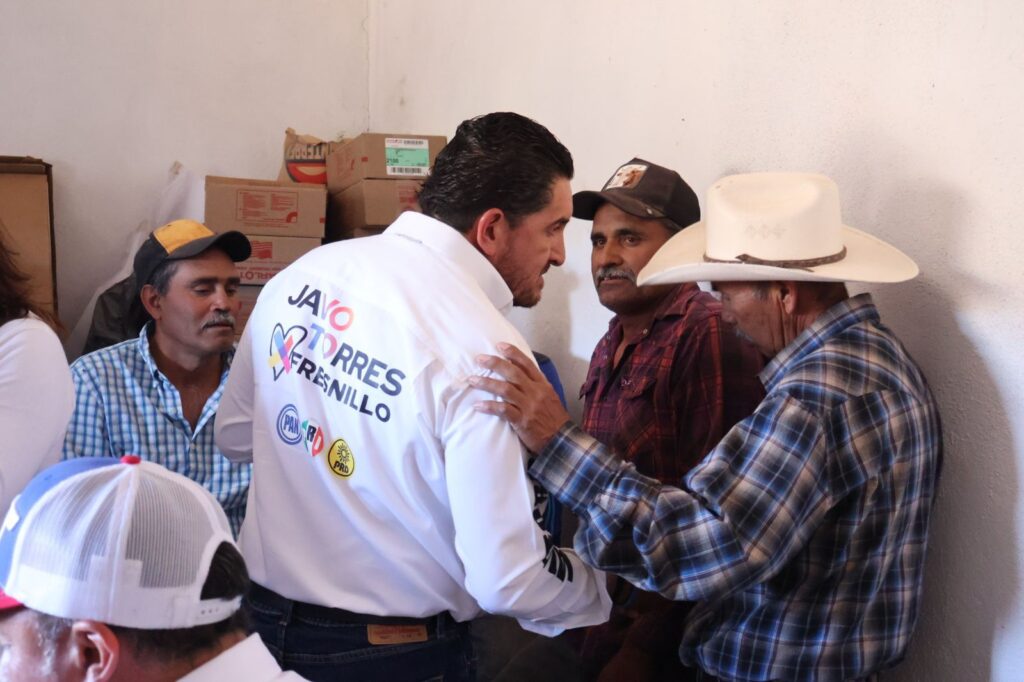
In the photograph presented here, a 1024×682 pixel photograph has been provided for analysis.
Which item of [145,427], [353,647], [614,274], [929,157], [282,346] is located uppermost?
[929,157]

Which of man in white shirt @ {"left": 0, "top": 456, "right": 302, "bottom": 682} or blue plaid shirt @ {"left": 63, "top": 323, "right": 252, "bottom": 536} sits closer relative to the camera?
man in white shirt @ {"left": 0, "top": 456, "right": 302, "bottom": 682}

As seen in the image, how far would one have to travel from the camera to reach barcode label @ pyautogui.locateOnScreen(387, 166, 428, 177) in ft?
10.4

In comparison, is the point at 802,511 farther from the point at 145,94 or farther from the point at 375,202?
the point at 145,94

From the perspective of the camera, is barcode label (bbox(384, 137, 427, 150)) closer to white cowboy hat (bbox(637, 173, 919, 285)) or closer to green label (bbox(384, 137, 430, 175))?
green label (bbox(384, 137, 430, 175))

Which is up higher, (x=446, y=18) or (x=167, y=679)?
(x=446, y=18)

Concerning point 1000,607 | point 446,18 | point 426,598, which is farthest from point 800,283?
point 446,18

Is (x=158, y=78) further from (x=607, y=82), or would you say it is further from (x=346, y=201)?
(x=607, y=82)

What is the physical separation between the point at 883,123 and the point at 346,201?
2104mm

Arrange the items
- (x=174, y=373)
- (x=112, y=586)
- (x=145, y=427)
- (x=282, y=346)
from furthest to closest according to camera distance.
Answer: (x=174, y=373) < (x=145, y=427) < (x=282, y=346) < (x=112, y=586)

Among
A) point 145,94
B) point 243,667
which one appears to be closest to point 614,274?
point 243,667

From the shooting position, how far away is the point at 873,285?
1.64 m

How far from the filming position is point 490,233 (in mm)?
1543

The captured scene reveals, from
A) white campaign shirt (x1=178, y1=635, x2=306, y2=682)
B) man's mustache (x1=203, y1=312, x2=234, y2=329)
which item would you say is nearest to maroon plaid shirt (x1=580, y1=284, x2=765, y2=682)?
white campaign shirt (x1=178, y1=635, x2=306, y2=682)

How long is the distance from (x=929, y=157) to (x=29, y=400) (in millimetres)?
1540
